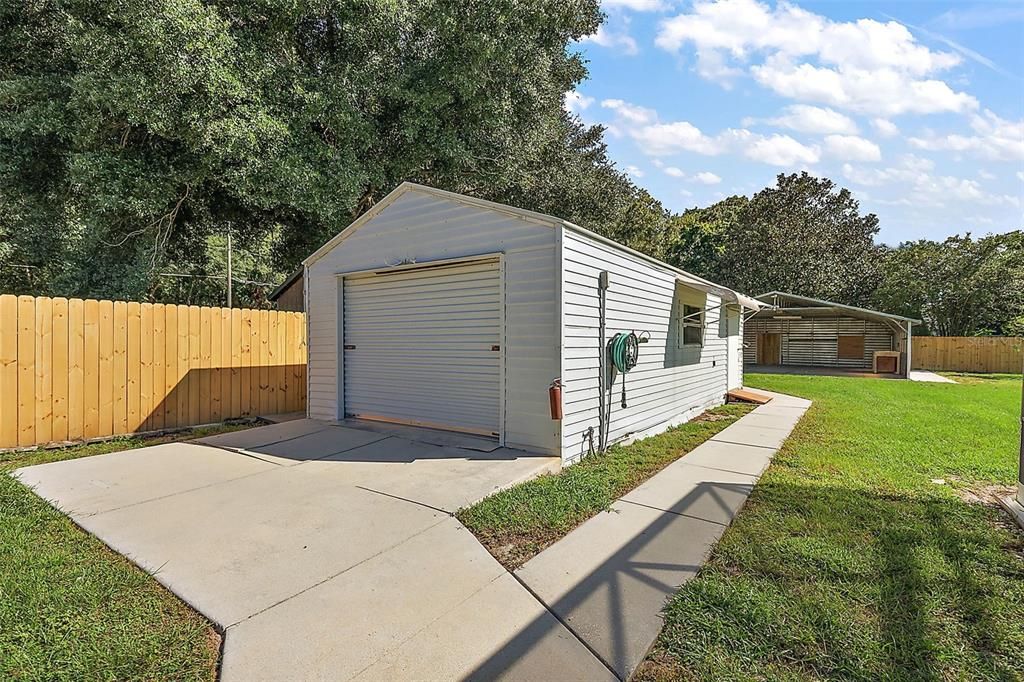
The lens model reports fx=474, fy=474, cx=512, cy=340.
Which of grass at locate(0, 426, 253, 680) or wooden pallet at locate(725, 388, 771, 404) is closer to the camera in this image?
grass at locate(0, 426, 253, 680)

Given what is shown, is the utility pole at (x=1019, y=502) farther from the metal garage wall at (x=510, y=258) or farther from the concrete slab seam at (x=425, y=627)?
the concrete slab seam at (x=425, y=627)

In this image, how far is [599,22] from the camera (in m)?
13.6

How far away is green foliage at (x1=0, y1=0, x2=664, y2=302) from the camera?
8.52m

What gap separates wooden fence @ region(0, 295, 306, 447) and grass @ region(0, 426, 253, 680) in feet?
10.4

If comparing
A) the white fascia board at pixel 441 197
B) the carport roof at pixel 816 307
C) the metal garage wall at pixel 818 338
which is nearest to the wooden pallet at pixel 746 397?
the carport roof at pixel 816 307

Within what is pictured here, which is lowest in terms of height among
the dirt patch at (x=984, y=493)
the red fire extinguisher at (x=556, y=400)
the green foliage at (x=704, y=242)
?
the dirt patch at (x=984, y=493)

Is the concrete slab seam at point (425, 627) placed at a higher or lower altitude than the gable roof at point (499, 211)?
lower

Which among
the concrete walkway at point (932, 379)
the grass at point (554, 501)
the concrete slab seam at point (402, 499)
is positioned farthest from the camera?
the concrete walkway at point (932, 379)

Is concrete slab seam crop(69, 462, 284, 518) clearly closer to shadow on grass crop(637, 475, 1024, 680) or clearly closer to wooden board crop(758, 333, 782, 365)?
shadow on grass crop(637, 475, 1024, 680)

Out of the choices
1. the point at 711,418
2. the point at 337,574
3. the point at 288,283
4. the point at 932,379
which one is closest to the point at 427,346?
the point at 337,574

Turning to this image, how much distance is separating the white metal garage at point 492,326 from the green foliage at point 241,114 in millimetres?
4236

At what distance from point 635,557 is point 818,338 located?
72.2ft

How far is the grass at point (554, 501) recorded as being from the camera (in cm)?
324

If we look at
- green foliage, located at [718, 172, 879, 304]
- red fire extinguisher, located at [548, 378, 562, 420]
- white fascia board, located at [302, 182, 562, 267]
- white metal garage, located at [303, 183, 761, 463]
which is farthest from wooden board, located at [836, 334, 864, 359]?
red fire extinguisher, located at [548, 378, 562, 420]
